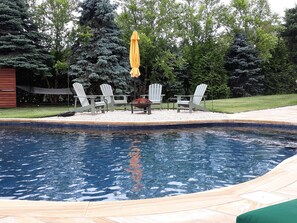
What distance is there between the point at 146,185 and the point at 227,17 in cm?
1882

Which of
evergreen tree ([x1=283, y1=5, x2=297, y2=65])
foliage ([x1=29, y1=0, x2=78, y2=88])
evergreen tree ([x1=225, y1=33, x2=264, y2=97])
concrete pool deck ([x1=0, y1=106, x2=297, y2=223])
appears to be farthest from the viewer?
evergreen tree ([x1=225, y1=33, x2=264, y2=97])

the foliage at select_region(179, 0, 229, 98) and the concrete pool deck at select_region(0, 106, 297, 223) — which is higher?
the foliage at select_region(179, 0, 229, 98)

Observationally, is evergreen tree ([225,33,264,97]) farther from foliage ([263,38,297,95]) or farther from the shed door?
the shed door

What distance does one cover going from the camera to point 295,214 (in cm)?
109

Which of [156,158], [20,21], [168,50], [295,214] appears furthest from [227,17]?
[295,214]

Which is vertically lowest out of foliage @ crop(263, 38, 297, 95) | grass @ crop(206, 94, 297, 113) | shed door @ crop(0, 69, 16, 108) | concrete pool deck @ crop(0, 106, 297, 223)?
concrete pool deck @ crop(0, 106, 297, 223)

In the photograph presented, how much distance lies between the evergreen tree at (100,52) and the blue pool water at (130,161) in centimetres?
692

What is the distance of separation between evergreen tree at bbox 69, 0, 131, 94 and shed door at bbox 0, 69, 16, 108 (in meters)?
2.40

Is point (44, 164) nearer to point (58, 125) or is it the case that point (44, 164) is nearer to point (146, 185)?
point (146, 185)

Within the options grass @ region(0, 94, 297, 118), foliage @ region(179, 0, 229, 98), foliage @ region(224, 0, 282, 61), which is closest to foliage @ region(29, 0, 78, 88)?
grass @ region(0, 94, 297, 118)

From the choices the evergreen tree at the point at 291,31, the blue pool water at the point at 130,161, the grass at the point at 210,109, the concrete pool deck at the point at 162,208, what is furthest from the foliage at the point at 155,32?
the concrete pool deck at the point at 162,208

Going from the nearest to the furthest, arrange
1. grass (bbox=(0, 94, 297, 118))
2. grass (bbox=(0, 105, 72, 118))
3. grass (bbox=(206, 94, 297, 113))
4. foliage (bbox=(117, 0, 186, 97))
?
grass (bbox=(0, 105, 72, 118))
grass (bbox=(0, 94, 297, 118))
grass (bbox=(206, 94, 297, 113))
foliage (bbox=(117, 0, 186, 97))

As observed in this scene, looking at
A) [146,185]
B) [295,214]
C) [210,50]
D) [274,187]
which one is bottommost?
[146,185]

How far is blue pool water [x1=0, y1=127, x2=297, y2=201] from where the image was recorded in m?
3.52
